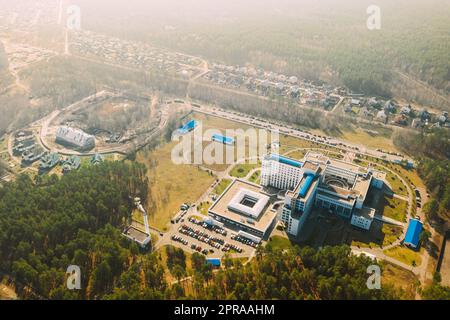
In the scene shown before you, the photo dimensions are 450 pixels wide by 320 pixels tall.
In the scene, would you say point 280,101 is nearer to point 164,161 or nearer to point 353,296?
point 164,161

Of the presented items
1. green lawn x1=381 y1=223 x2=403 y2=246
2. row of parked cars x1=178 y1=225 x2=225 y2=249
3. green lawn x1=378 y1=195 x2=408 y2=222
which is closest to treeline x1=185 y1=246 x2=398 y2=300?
row of parked cars x1=178 y1=225 x2=225 y2=249

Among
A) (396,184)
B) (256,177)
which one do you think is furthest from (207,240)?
(396,184)

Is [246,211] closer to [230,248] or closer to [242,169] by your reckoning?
[230,248]

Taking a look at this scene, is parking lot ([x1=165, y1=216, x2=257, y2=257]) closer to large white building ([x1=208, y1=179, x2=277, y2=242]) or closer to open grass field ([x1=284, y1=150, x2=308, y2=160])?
large white building ([x1=208, y1=179, x2=277, y2=242])

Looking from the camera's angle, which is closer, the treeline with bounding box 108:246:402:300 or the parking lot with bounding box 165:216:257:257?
the treeline with bounding box 108:246:402:300
